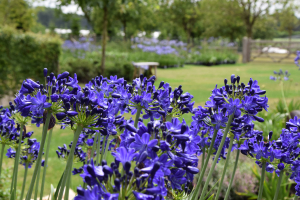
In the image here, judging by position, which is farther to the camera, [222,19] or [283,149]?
[222,19]

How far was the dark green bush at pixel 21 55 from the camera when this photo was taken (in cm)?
797

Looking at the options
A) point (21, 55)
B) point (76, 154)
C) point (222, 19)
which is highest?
point (222, 19)

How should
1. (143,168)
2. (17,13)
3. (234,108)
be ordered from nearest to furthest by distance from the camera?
(143,168) < (234,108) < (17,13)

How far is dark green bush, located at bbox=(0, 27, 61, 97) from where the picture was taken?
7.97m

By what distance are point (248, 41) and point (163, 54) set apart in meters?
8.07

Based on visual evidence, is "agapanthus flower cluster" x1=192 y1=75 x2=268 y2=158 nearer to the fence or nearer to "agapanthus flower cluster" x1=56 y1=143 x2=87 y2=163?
"agapanthus flower cluster" x1=56 y1=143 x2=87 y2=163

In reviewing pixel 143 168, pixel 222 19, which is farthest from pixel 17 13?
pixel 143 168

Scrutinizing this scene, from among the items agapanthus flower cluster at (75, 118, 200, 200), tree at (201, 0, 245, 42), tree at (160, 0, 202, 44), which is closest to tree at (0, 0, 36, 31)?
tree at (160, 0, 202, 44)

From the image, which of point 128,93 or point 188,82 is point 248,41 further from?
point 128,93

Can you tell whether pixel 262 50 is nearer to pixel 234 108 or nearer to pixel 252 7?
pixel 252 7

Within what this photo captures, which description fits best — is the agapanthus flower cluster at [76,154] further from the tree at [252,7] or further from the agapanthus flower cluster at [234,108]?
the tree at [252,7]

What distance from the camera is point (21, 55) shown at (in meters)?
8.30

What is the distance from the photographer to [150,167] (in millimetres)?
733

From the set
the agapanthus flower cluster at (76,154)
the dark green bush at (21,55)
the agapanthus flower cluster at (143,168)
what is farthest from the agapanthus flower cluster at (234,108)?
the dark green bush at (21,55)
